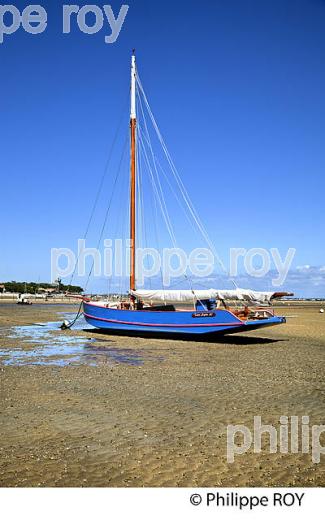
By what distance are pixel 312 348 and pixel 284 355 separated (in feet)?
11.7

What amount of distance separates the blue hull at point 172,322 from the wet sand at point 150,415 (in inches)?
174

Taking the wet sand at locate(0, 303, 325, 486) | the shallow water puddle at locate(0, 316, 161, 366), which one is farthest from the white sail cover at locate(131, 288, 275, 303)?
the wet sand at locate(0, 303, 325, 486)

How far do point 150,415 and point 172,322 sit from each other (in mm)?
16172

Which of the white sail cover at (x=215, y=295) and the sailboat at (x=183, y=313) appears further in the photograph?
the white sail cover at (x=215, y=295)

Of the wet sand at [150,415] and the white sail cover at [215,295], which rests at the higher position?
the white sail cover at [215,295]

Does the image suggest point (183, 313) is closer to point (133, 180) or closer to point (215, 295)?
point (215, 295)

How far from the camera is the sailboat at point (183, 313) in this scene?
24.5 m

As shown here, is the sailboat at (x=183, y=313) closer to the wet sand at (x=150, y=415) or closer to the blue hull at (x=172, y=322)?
the blue hull at (x=172, y=322)

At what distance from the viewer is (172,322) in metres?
26.0

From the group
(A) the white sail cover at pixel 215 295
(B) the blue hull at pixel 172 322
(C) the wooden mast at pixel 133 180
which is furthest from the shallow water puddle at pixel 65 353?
(C) the wooden mast at pixel 133 180

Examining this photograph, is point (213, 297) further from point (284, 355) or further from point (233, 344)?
point (284, 355)

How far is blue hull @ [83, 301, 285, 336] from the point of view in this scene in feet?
79.5

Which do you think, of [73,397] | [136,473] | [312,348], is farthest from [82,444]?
[312,348]

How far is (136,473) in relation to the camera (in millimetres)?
6598
